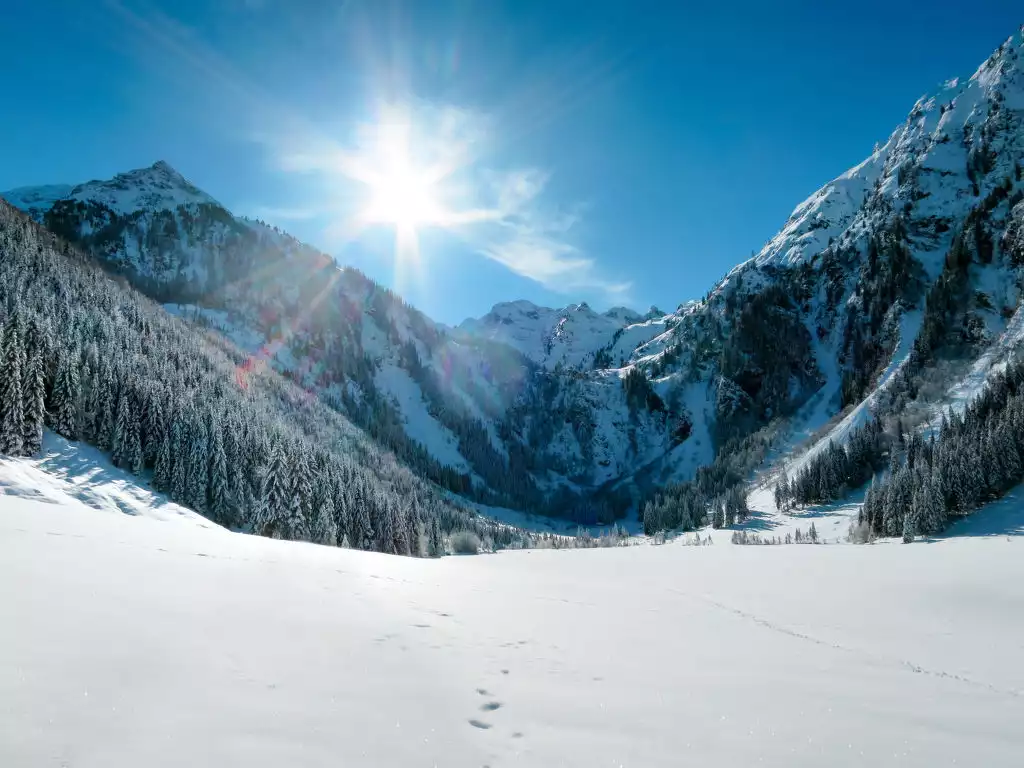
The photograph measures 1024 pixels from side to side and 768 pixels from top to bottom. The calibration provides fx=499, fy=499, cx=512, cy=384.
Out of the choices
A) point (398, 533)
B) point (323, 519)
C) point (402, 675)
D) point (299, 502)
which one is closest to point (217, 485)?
point (299, 502)

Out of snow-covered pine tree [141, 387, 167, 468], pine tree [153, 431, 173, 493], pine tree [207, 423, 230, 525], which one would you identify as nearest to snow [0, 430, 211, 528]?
pine tree [153, 431, 173, 493]

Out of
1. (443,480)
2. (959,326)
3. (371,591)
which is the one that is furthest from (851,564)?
(443,480)

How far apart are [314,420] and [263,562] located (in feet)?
423

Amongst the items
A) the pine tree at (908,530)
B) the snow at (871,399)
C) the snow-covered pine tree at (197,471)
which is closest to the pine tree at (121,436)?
the snow-covered pine tree at (197,471)

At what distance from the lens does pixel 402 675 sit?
9.13 m

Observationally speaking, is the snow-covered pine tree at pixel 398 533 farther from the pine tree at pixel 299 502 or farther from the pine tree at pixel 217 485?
the pine tree at pixel 217 485

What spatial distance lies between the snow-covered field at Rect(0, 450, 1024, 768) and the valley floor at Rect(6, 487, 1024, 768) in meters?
0.04

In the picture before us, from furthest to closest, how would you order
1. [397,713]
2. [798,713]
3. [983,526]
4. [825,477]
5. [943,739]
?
[825,477] → [983,526] → [798,713] → [943,739] → [397,713]

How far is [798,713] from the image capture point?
9742mm

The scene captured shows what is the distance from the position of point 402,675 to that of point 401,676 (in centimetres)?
6

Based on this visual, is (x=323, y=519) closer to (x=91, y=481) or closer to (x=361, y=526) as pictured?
(x=361, y=526)

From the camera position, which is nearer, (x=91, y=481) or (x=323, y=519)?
(x=91, y=481)

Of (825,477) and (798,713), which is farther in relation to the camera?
(825,477)

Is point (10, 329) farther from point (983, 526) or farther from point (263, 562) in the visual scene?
point (983, 526)
